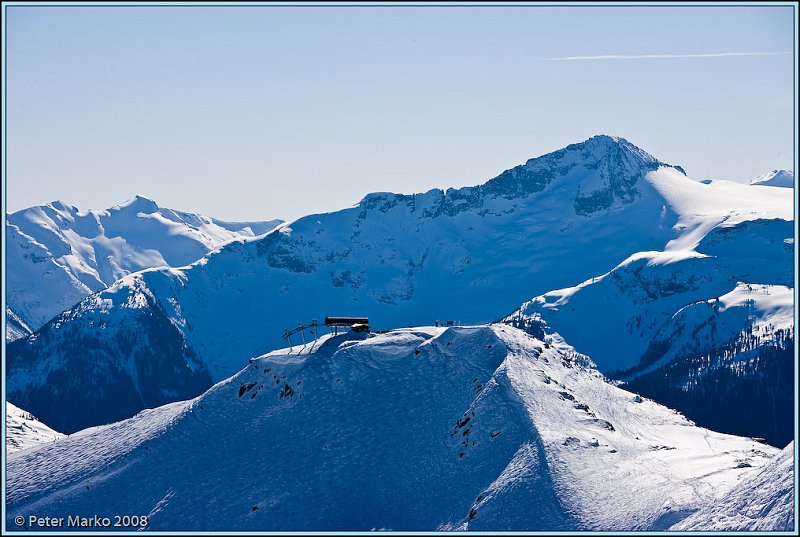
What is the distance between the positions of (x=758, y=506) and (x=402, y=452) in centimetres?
5355

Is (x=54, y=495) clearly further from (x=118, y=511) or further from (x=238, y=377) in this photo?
(x=238, y=377)

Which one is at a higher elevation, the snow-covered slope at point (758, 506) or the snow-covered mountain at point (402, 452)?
the snow-covered mountain at point (402, 452)

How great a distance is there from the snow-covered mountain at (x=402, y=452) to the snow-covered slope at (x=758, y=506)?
131 centimetres

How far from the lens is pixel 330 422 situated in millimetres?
168500

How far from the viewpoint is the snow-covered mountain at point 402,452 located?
467 ft

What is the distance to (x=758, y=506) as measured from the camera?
121375mm

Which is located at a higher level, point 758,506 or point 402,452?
point 402,452

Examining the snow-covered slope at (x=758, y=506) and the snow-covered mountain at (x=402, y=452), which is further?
the snow-covered mountain at (x=402, y=452)

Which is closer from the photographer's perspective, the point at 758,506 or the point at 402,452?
the point at 758,506

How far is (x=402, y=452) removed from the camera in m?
160

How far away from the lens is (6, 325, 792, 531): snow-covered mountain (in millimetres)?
142375

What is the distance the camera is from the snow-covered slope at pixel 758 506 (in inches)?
4623

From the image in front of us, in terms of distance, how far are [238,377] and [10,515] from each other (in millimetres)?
40481

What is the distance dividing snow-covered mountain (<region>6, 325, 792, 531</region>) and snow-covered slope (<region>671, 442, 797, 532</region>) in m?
1.31
